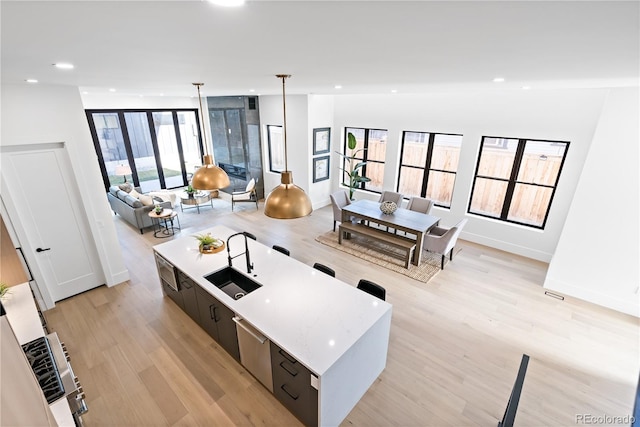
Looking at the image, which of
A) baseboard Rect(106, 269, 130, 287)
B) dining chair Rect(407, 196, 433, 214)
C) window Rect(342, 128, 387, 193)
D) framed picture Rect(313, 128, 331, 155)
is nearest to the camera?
baseboard Rect(106, 269, 130, 287)

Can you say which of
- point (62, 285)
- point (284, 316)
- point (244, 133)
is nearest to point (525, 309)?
point (284, 316)

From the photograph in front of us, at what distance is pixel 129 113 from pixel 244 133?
10.6 ft

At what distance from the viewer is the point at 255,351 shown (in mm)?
2982

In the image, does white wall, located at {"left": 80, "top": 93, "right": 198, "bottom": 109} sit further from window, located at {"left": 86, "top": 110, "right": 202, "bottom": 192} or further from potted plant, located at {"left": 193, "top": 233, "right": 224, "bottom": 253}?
potted plant, located at {"left": 193, "top": 233, "right": 224, "bottom": 253}

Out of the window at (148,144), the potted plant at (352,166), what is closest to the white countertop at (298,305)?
the potted plant at (352,166)

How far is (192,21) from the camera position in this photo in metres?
1.03

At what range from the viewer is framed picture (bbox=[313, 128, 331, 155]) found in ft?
25.8

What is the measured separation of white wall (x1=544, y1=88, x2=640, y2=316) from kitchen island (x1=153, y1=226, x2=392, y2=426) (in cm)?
366

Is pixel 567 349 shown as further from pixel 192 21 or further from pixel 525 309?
pixel 192 21

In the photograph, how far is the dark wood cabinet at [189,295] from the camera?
12.2 feet

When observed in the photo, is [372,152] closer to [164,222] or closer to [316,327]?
[164,222]

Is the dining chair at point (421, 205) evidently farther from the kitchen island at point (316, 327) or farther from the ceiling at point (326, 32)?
the ceiling at point (326, 32)

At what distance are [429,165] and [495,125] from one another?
156 cm

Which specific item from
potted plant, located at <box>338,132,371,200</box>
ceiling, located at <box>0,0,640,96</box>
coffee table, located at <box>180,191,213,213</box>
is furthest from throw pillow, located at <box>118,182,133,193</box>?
ceiling, located at <box>0,0,640,96</box>
